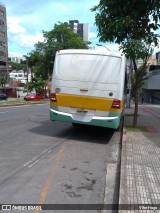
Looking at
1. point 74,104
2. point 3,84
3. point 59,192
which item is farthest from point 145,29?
point 3,84

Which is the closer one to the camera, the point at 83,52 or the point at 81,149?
the point at 81,149

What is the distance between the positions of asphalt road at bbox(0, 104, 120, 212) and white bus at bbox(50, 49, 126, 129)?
91cm

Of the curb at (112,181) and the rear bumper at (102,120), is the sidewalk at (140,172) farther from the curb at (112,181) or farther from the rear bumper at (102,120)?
the rear bumper at (102,120)

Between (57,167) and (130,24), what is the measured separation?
25.6ft

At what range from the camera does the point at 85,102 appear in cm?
1193

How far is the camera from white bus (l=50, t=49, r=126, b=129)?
38.4 ft

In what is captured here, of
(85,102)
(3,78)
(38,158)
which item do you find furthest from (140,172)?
(3,78)

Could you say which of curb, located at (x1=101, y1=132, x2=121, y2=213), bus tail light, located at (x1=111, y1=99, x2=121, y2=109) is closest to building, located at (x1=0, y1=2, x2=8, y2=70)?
bus tail light, located at (x1=111, y1=99, x2=121, y2=109)

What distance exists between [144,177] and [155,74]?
7053cm

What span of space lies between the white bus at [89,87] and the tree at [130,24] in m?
1.75

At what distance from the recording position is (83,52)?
12.2 m

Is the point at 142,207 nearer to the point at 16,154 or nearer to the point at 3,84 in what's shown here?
the point at 16,154

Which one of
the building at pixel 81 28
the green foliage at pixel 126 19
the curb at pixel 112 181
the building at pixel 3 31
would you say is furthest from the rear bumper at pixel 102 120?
the building at pixel 3 31

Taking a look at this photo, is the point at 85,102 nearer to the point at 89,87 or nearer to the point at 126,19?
the point at 89,87
